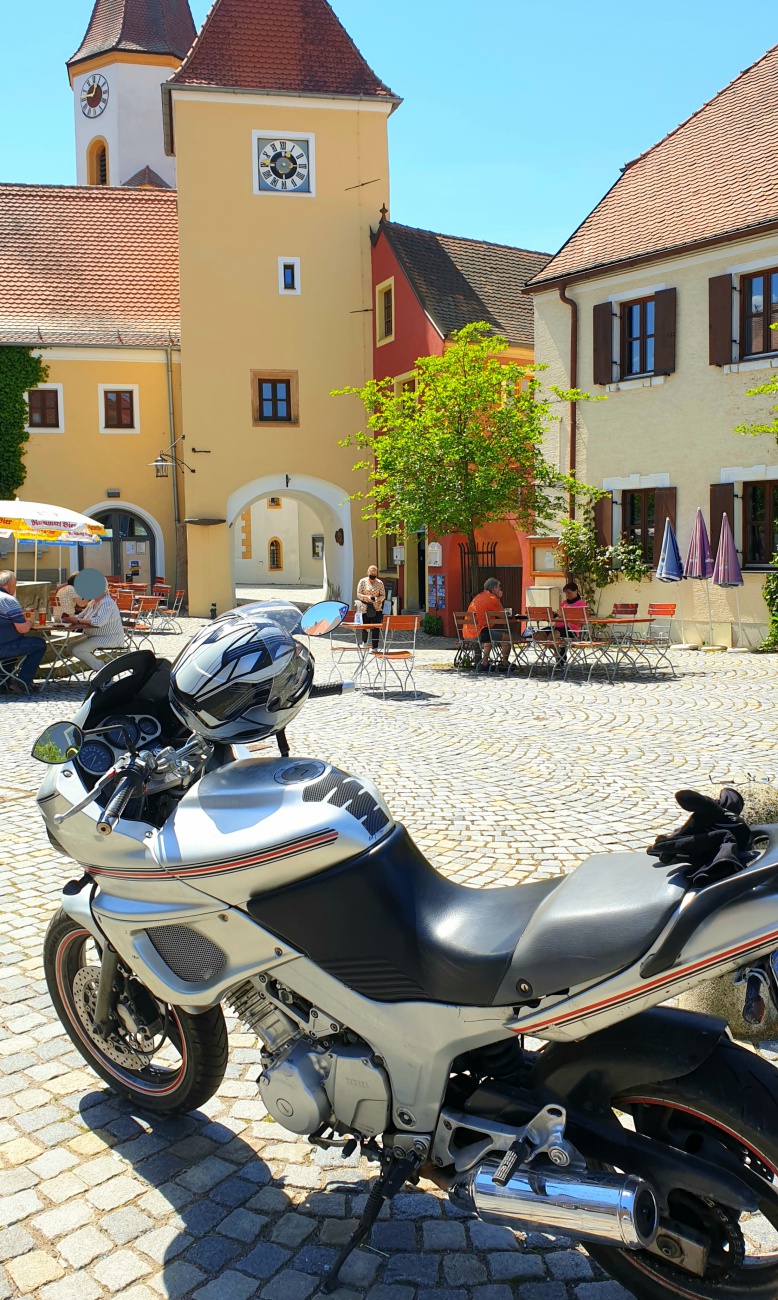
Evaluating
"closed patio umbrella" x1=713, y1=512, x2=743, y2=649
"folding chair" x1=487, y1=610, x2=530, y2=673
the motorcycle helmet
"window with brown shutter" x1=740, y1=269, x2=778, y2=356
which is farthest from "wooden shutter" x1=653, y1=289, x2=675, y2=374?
the motorcycle helmet

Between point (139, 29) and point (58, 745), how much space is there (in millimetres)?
48544

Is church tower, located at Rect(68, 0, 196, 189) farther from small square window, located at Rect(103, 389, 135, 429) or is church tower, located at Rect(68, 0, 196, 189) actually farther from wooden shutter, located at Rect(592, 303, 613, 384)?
wooden shutter, located at Rect(592, 303, 613, 384)

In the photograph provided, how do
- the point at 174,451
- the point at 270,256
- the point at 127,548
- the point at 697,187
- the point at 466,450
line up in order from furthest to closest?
the point at 127,548 < the point at 174,451 < the point at 270,256 < the point at 697,187 < the point at 466,450

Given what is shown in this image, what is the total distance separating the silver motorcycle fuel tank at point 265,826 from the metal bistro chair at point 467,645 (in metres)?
13.1

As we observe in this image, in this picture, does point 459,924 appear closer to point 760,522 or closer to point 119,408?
point 760,522

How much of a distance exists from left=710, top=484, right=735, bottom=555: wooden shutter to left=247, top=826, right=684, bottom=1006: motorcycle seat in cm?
1669

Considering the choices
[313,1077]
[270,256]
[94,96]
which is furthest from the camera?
A: [94,96]

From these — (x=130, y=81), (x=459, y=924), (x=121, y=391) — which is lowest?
(x=459, y=924)

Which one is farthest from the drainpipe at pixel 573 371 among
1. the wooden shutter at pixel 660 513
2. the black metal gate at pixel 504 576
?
the black metal gate at pixel 504 576

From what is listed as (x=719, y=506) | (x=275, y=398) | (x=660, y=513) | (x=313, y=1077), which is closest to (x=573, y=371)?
(x=660, y=513)

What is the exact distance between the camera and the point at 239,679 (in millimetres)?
2547

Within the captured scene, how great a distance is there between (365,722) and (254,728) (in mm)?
8289

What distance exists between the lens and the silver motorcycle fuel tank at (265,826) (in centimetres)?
238

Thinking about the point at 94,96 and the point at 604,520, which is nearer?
the point at 604,520
